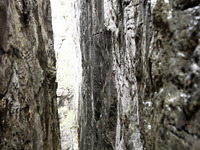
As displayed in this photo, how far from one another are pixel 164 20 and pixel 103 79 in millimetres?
2901

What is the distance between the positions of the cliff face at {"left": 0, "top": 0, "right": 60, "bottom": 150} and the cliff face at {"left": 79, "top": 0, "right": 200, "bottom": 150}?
4.66 ft

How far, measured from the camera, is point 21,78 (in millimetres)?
3082

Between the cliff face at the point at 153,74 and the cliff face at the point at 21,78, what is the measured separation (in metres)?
1.42

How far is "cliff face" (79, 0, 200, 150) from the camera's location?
3.96 ft

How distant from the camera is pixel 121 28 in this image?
3002 mm

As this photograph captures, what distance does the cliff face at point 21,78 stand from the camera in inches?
96.0

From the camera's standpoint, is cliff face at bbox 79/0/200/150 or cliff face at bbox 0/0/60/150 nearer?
cliff face at bbox 79/0/200/150

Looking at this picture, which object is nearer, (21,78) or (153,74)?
(153,74)

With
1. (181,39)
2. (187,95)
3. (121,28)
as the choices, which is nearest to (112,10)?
(121,28)

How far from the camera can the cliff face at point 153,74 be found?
1.21 m

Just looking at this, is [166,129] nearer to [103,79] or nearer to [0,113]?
[0,113]

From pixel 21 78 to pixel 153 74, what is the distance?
216 centimetres

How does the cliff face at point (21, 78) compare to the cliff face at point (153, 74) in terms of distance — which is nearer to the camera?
the cliff face at point (153, 74)

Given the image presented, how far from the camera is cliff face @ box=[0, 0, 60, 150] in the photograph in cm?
244
